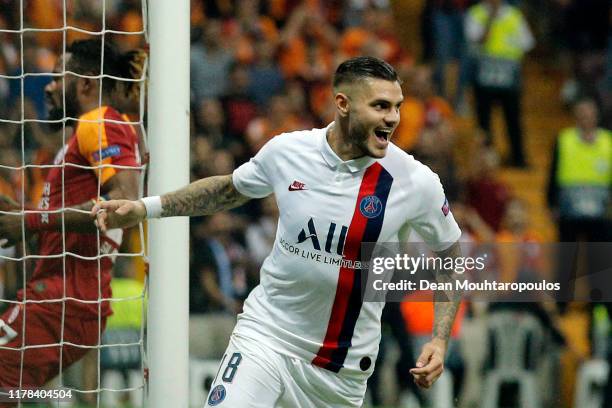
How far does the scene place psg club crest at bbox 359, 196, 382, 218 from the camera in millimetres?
5219

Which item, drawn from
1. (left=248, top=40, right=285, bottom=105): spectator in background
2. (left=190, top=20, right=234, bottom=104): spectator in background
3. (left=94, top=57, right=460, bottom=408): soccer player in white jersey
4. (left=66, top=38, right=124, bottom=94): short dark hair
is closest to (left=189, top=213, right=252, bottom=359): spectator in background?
(left=190, top=20, right=234, bottom=104): spectator in background

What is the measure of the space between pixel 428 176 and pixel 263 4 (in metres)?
7.72

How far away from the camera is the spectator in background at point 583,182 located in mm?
11195

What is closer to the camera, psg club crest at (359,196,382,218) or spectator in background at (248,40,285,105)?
psg club crest at (359,196,382,218)

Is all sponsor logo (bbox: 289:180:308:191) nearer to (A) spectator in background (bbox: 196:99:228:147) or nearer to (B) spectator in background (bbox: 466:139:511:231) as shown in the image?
(A) spectator in background (bbox: 196:99:228:147)

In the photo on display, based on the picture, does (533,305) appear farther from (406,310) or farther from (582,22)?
(582,22)

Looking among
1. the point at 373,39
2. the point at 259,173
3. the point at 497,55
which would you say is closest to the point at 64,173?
the point at 259,173

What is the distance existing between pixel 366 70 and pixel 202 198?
2.83ft

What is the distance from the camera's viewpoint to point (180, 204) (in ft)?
17.6

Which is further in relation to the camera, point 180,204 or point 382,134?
point 180,204

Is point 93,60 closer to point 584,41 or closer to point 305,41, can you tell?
point 305,41

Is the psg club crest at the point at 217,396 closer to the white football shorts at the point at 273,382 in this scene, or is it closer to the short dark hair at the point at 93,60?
the white football shorts at the point at 273,382

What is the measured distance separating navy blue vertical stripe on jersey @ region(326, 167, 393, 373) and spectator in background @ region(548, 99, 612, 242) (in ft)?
20.4

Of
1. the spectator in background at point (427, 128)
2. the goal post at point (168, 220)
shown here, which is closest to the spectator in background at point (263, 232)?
the spectator in background at point (427, 128)
